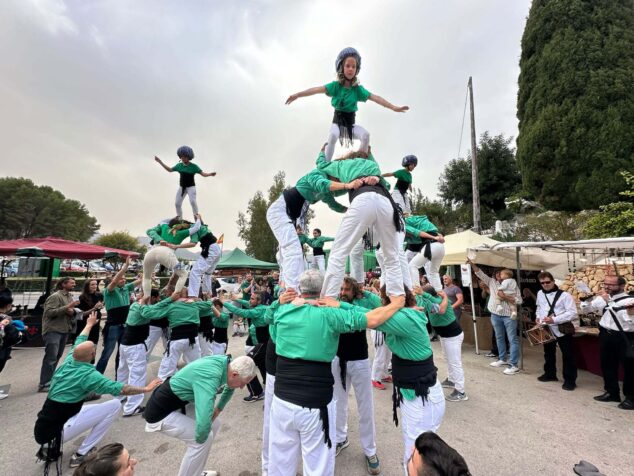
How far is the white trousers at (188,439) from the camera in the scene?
8.74 feet

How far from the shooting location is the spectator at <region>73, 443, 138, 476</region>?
66.2 inches

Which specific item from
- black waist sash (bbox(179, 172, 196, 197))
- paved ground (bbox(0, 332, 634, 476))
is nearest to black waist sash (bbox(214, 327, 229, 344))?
paved ground (bbox(0, 332, 634, 476))

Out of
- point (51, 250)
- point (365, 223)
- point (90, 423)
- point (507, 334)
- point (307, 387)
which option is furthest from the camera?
point (51, 250)

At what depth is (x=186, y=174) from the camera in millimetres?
6012

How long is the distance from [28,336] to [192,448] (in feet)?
32.4

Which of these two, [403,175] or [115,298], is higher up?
[403,175]

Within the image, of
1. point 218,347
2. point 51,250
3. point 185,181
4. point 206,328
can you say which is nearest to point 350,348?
point 218,347

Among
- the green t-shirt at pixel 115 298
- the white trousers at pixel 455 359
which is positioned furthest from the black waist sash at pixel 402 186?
the green t-shirt at pixel 115 298

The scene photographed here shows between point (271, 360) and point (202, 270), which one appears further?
point (202, 270)

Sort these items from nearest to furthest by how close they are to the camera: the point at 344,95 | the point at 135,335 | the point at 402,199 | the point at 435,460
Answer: the point at 435,460, the point at 344,95, the point at 135,335, the point at 402,199

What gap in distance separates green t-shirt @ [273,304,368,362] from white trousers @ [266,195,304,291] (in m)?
0.93

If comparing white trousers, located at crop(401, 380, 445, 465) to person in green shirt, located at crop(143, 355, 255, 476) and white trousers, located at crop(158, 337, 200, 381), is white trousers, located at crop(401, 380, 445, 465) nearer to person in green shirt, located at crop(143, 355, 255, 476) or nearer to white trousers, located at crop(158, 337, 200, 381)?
person in green shirt, located at crop(143, 355, 255, 476)

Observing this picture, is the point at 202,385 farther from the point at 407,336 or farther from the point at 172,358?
the point at 172,358

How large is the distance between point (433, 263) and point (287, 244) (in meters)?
2.94
